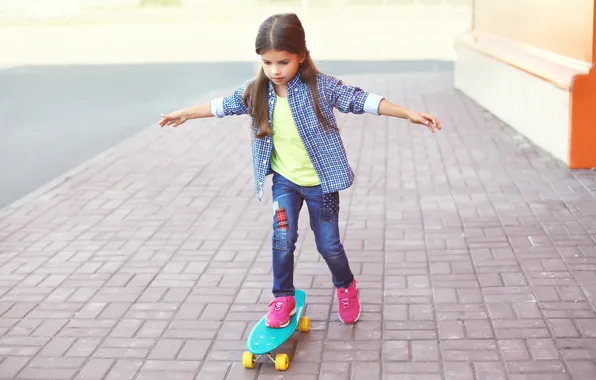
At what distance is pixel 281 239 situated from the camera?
13.2 feet

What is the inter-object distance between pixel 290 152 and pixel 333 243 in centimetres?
51

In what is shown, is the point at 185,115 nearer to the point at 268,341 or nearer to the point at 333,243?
the point at 333,243

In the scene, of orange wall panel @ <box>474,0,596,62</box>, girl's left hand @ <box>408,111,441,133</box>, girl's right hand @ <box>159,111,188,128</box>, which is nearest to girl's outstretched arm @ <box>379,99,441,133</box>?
girl's left hand @ <box>408,111,441,133</box>

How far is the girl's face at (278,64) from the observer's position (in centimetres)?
375

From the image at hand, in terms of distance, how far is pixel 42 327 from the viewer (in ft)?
14.8

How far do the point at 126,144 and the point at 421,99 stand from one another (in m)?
4.76

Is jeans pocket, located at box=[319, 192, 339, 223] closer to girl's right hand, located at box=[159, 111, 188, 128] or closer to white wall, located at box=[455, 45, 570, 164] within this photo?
girl's right hand, located at box=[159, 111, 188, 128]

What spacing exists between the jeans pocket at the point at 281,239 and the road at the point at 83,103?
410 centimetres

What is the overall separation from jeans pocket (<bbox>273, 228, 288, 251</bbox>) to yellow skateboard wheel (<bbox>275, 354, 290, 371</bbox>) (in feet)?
1.70

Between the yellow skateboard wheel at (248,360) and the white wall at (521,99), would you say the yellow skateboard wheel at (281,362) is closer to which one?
the yellow skateboard wheel at (248,360)

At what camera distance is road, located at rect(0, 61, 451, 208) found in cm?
923

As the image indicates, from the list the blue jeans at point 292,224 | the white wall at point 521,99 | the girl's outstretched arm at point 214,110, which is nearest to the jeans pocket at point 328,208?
the blue jeans at point 292,224

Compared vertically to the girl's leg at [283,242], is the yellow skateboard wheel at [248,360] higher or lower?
lower

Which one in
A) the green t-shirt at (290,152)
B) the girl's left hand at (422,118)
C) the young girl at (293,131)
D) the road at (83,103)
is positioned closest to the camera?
the girl's left hand at (422,118)
